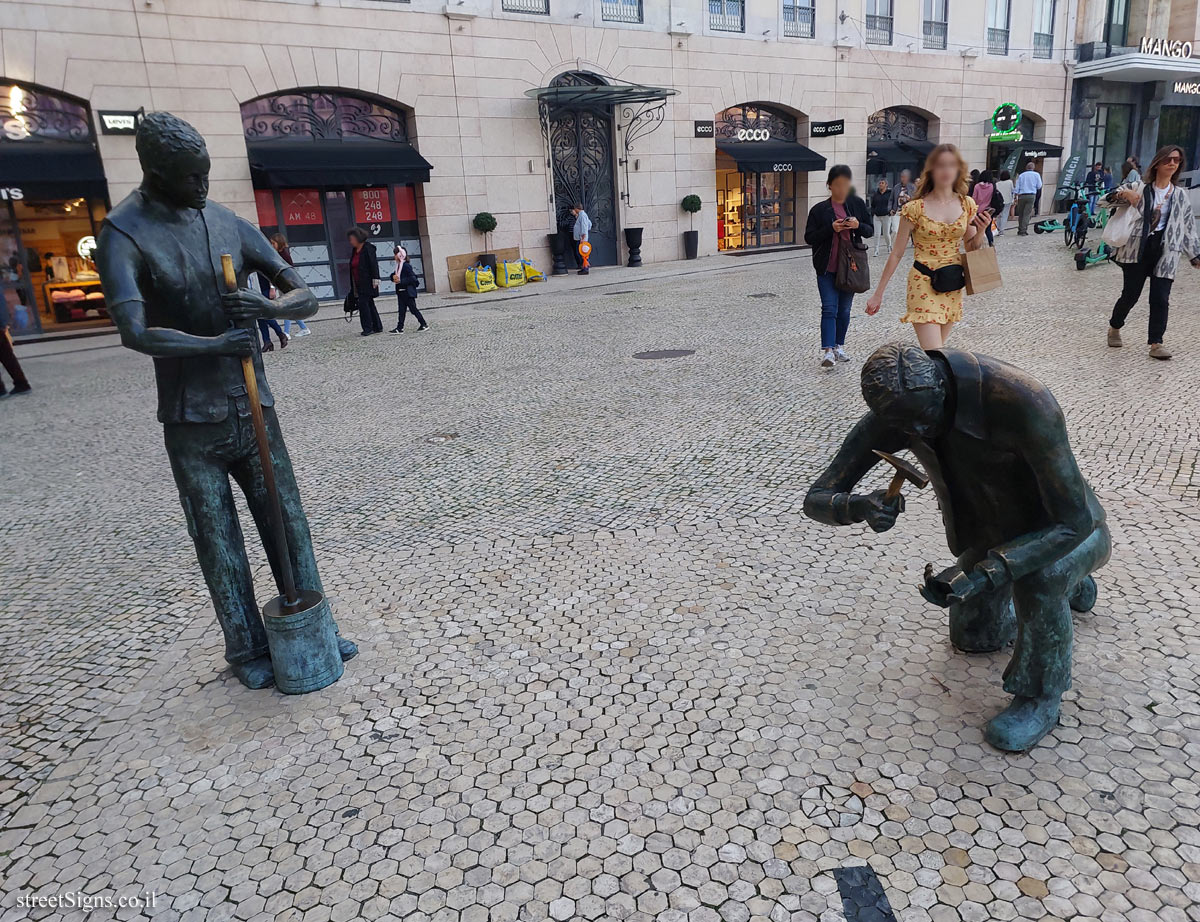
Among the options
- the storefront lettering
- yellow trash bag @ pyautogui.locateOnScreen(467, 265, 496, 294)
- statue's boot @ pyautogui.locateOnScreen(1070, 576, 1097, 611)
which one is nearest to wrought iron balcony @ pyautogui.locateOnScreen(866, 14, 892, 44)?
the storefront lettering

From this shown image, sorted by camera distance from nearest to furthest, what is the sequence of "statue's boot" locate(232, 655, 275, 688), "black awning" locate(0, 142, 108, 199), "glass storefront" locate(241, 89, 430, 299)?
"statue's boot" locate(232, 655, 275, 688) < "black awning" locate(0, 142, 108, 199) < "glass storefront" locate(241, 89, 430, 299)

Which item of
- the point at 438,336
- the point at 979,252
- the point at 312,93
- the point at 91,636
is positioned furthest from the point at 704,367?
the point at 312,93

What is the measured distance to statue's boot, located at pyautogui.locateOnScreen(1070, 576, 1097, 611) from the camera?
335 cm

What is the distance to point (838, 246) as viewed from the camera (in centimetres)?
789

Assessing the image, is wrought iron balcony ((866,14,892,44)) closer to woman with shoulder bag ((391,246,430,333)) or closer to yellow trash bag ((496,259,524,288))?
yellow trash bag ((496,259,524,288))

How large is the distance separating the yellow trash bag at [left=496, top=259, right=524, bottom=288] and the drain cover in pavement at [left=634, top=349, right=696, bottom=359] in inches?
440

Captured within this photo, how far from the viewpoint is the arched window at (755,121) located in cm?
2469

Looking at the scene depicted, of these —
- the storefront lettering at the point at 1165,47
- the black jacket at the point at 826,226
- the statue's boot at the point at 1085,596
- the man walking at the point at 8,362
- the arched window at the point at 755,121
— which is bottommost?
the statue's boot at the point at 1085,596

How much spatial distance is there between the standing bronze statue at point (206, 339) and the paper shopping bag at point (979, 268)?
16.3 feet

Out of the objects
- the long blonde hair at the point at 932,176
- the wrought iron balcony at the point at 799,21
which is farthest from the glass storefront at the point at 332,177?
the long blonde hair at the point at 932,176

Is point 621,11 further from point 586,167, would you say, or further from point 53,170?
point 53,170

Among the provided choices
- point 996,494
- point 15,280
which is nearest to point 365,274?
point 15,280

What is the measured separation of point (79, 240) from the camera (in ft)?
56.2

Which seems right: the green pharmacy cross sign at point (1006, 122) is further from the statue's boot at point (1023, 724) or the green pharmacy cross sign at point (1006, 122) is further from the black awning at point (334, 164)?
the statue's boot at point (1023, 724)
